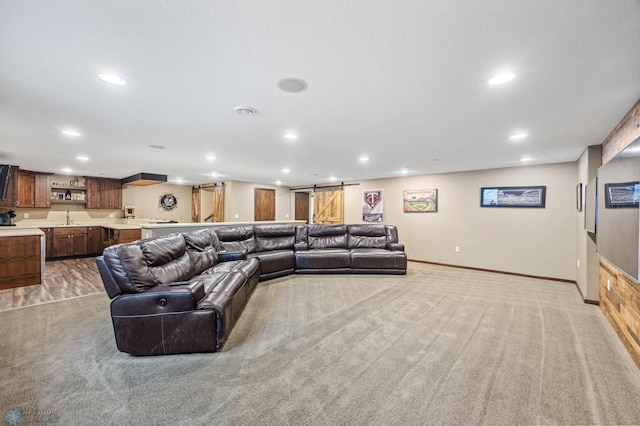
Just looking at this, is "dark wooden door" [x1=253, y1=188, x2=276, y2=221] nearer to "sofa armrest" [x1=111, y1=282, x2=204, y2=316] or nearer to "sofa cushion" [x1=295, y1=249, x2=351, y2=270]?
"sofa cushion" [x1=295, y1=249, x2=351, y2=270]

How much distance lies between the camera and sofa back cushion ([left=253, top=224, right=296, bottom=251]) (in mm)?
5430

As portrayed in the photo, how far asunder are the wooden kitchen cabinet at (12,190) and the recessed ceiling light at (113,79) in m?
7.07

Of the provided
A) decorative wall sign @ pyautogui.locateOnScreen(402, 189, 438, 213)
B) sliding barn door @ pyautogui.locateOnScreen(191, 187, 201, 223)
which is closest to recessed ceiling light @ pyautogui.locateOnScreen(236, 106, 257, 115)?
decorative wall sign @ pyautogui.locateOnScreen(402, 189, 438, 213)

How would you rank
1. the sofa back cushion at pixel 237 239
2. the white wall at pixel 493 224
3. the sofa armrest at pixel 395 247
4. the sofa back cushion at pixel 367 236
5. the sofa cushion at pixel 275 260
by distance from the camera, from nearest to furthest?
the sofa cushion at pixel 275 260 → the sofa back cushion at pixel 237 239 → the white wall at pixel 493 224 → the sofa armrest at pixel 395 247 → the sofa back cushion at pixel 367 236

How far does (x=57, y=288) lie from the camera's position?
4.20 m

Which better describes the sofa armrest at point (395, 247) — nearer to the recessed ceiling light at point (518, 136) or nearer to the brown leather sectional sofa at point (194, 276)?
the brown leather sectional sofa at point (194, 276)

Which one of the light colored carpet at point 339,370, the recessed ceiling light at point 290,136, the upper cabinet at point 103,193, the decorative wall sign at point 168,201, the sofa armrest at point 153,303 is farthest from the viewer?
the decorative wall sign at point 168,201

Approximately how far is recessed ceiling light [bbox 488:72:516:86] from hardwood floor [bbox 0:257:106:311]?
18.3 ft

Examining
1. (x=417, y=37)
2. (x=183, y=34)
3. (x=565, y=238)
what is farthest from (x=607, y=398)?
(x=565, y=238)

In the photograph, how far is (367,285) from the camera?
4434 mm

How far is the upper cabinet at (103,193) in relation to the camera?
7645 millimetres

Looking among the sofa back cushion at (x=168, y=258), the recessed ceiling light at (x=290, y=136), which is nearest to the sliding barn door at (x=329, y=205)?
the recessed ceiling light at (x=290, y=136)

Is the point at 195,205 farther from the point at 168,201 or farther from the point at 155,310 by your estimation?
the point at 155,310

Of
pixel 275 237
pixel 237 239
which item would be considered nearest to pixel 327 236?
pixel 275 237
